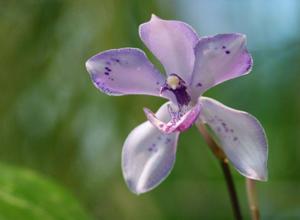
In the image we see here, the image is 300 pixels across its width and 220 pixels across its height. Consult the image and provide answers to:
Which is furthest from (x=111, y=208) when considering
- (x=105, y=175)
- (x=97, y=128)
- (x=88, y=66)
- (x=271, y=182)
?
(x=88, y=66)

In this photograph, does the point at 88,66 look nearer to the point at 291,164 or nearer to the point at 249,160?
the point at 249,160

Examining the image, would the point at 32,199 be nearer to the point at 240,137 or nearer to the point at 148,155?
the point at 148,155

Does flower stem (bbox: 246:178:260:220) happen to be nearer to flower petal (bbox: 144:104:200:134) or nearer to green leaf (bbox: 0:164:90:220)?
flower petal (bbox: 144:104:200:134)

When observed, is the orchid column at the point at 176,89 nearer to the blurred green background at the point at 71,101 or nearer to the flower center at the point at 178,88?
the flower center at the point at 178,88

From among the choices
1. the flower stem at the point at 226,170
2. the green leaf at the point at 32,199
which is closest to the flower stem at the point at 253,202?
the flower stem at the point at 226,170

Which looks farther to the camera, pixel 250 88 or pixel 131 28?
pixel 250 88

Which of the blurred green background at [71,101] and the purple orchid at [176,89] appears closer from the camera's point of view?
the purple orchid at [176,89]

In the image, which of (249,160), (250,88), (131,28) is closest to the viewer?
(249,160)

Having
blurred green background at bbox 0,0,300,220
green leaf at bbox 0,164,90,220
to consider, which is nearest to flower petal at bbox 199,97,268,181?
green leaf at bbox 0,164,90,220
